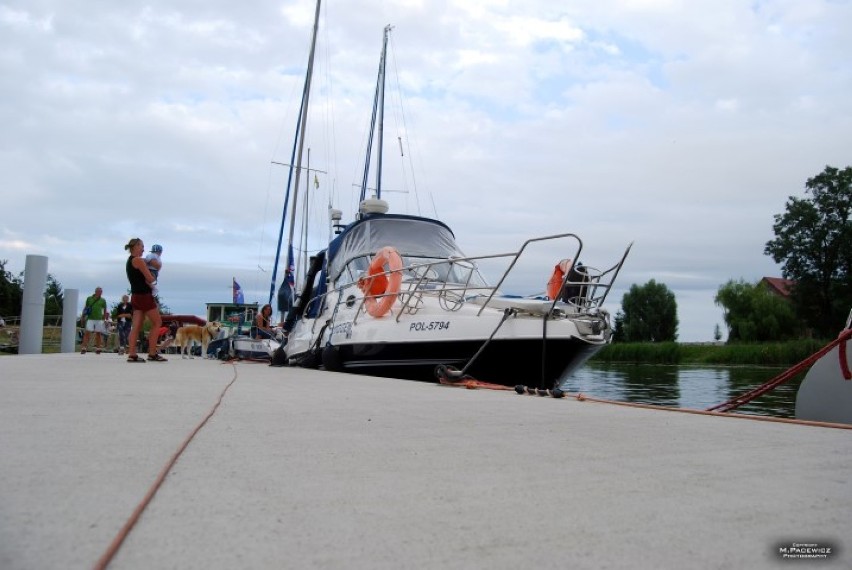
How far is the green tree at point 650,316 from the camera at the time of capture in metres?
63.2

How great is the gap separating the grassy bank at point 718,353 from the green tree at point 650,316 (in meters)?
23.3

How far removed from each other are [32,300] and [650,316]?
5713 centimetres

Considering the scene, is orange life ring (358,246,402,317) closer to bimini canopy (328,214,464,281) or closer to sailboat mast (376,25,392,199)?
bimini canopy (328,214,464,281)

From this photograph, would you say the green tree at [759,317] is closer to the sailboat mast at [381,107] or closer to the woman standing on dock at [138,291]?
the sailboat mast at [381,107]

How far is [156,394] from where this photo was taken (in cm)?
508

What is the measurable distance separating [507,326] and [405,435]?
471 cm

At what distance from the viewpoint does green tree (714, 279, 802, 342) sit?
51.4m

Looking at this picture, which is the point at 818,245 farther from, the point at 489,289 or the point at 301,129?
the point at 489,289

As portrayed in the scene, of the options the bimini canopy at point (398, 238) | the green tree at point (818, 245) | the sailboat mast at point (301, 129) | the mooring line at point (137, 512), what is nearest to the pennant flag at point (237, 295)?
the sailboat mast at point (301, 129)

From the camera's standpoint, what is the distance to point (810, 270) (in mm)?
A: 49281

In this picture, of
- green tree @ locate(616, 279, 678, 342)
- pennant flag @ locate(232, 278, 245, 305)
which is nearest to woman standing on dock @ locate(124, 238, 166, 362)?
pennant flag @ locate(232, 278, 245, 305)

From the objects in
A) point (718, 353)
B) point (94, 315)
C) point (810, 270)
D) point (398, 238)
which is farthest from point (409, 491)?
point (810, 270)

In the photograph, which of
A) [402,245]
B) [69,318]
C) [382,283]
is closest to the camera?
[382,283]

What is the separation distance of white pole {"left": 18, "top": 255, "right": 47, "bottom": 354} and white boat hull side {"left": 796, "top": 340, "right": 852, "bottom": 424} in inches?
551
